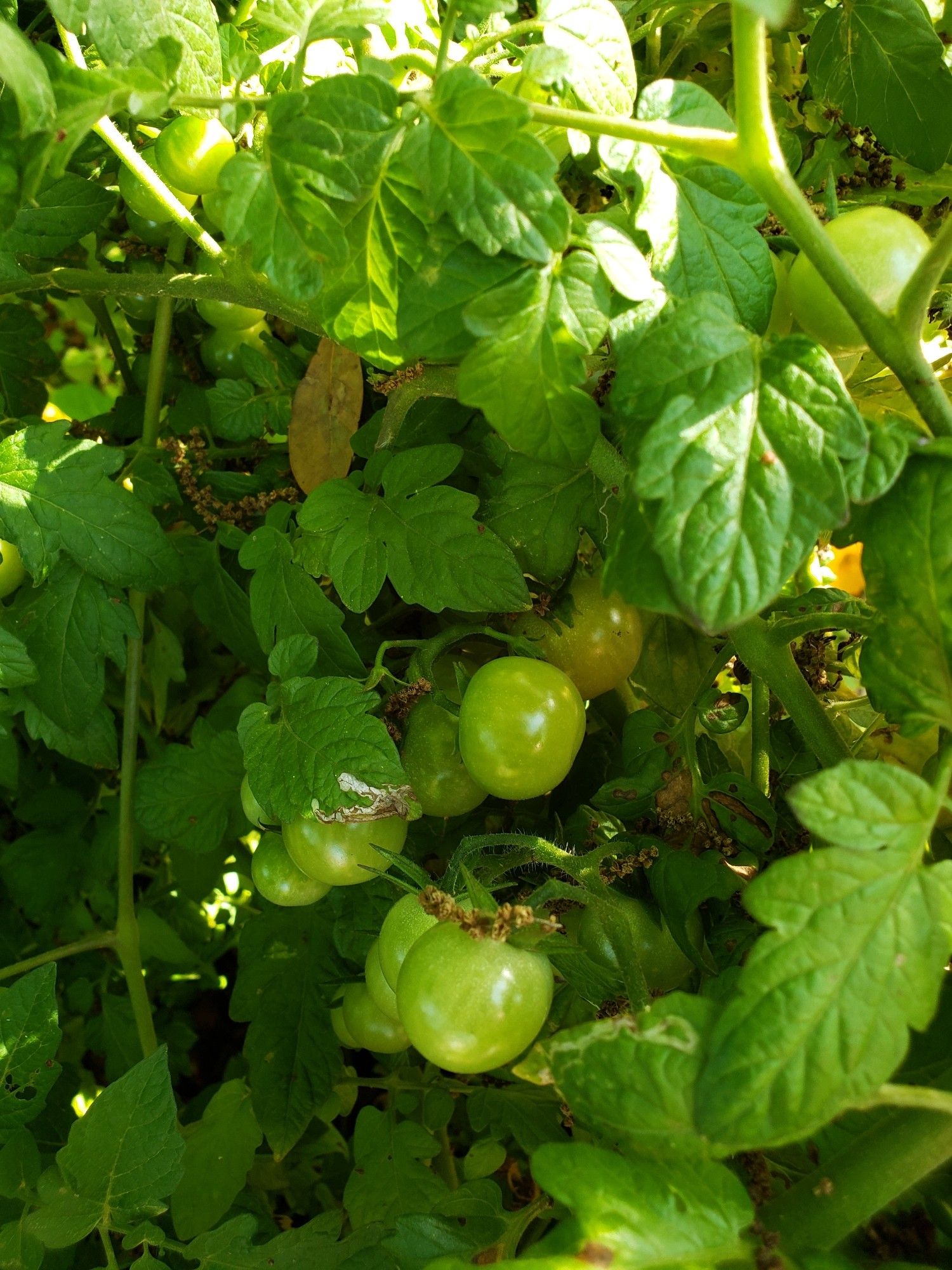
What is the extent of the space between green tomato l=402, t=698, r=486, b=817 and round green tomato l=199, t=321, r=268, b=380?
52 cm

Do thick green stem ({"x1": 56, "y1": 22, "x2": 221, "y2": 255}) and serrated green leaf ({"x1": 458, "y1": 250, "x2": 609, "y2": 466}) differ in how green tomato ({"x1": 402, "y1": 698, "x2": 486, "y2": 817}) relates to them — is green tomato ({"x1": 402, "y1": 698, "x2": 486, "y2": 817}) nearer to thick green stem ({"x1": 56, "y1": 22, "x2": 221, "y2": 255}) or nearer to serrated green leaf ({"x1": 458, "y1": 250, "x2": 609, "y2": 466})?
serrated green leaf ({"x1": 458, "y1": 250, "x2": 609, "y2": 466})

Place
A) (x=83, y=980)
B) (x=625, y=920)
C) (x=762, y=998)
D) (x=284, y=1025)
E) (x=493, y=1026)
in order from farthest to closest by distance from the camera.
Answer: (x=83, y=980) < (x=284, y=1025) < (x=625, y=920) < (x=493, y=1026) < (x=762, y=998)

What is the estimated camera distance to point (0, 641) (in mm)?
840

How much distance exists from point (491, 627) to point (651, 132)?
39cm

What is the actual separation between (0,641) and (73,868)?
0.54 metres

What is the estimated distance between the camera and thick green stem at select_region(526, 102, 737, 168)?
539 mm

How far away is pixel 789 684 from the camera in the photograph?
0.73 meters

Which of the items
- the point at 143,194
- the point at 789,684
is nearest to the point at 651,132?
the point at 789,684

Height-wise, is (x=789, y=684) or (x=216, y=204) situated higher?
(x=216, y=204)

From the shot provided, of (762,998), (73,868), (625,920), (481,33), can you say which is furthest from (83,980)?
(481,33)

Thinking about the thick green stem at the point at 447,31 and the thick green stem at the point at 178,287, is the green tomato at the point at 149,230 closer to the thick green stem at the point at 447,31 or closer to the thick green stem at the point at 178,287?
the thick green stem at the point at 178,287

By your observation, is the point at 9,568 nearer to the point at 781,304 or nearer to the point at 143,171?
the point at 143,171

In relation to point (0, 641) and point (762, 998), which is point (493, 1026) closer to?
point (762, 998)

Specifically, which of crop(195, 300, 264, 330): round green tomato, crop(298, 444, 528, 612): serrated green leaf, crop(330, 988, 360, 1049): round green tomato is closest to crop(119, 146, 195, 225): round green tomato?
crop(195, 300, 264, 330): round green tomato
